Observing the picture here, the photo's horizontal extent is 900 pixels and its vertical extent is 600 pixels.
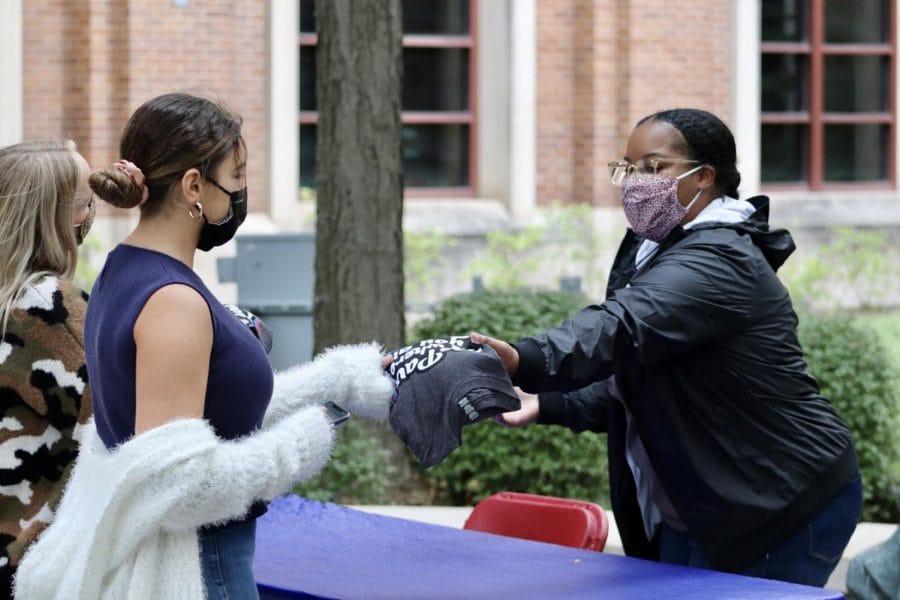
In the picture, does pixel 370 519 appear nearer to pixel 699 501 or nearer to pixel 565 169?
pixel 699 501

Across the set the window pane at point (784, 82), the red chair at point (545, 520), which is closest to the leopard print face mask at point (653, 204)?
the red chair at point (545, 520)

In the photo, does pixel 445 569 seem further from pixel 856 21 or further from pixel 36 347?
pixel 856 21

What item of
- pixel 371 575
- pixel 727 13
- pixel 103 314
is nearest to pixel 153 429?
pixel 103 314

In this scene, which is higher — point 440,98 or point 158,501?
point 440,98

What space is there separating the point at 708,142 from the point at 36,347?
181 cm

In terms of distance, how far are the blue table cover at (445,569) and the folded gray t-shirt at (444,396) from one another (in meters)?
0.36

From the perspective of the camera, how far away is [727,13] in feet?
53.2

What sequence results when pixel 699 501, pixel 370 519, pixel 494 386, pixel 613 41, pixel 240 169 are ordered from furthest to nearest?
pixel 613 41
pixel 370 519
pixel 699 501
pixel 494 386
pixel 240 169

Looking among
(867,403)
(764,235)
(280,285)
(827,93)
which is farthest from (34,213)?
(827,93)

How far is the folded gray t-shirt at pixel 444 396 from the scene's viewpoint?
339 cm

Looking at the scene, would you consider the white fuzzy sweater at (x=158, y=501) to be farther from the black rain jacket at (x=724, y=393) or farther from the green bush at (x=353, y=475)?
the green bush at (x=353, y=475)

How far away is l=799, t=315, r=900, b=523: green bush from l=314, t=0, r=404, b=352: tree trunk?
2.36m

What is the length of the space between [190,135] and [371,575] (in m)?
1.31

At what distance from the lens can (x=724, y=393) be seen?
3.69 metres
